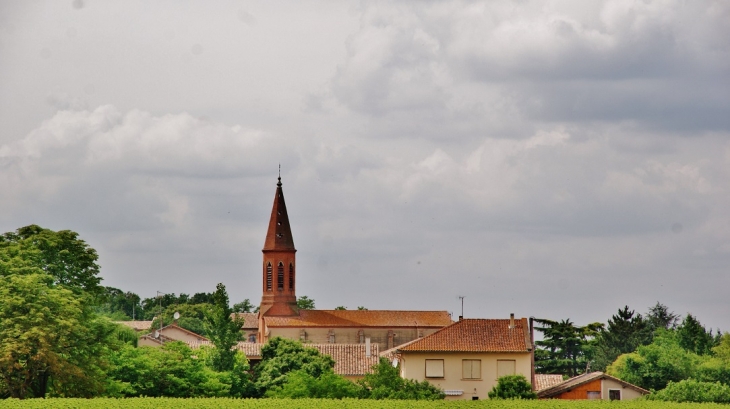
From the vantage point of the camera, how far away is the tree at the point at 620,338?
119000 millimetres

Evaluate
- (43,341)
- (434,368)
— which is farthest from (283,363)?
(43,341)

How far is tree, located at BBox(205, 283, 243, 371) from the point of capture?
63.7 meters

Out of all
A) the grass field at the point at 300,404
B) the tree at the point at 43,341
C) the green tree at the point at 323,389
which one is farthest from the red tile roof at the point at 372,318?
the grass field at the point at 300,404

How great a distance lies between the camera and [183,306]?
16488 centimetres

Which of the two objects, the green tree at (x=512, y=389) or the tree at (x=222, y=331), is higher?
the tree at (x=222, y=331)

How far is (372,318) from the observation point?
4707 inches

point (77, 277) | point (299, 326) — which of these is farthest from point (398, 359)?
point (299, 326)

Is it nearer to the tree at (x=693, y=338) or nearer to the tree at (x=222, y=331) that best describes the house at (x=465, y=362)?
the tree at (x=222, y=331)

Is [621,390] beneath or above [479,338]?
beneath

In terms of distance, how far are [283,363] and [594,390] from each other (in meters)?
18.2

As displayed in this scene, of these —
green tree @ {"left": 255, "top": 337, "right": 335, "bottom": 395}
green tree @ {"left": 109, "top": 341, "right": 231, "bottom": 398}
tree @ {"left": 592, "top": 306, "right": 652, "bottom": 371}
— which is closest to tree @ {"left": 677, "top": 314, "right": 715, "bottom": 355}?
tree @ {"left": 592, "top": 306, "right": 652, "bottom": 371}

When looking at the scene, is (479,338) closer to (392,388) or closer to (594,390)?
(594,390)

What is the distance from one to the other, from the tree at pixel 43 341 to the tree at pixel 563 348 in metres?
68.3

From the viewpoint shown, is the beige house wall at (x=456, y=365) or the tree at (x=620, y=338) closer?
the beige house wall at (x=456, y=365)
